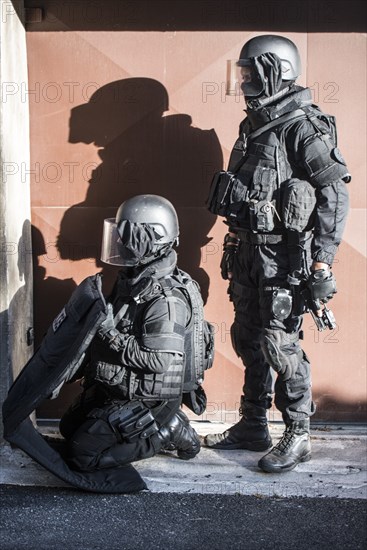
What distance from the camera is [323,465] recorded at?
536 cm

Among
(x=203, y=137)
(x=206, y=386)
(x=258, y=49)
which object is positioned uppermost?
(x=258, y=49)

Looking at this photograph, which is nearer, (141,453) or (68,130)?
(141,453)

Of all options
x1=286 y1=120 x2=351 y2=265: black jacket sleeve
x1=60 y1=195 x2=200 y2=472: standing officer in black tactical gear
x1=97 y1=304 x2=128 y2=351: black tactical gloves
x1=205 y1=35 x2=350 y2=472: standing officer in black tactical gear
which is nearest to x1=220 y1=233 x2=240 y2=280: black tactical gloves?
x1=205 y1=35 x2=350 y2=472: standing officer in black tactical gear

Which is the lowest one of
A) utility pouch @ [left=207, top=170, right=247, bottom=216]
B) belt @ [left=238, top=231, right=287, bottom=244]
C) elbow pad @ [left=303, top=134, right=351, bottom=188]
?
belt @ [left=238, top=231, right=287, bottom=244]

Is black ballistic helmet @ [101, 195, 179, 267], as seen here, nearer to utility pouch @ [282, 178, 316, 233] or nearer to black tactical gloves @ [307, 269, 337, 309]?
utility pouch @ [282, 178, 316, 233]

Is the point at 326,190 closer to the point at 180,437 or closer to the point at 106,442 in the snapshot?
the point at 180,437

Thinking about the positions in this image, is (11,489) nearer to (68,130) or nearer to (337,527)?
(337,527)

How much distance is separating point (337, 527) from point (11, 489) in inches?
68.8

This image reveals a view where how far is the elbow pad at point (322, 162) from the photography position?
4.87m

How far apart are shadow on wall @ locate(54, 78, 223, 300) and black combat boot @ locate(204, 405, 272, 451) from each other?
103cm

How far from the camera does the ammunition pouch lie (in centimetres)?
496

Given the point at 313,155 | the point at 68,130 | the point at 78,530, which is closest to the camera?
the point at 78,530

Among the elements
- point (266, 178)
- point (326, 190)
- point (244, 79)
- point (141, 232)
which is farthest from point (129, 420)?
point (244, 79)

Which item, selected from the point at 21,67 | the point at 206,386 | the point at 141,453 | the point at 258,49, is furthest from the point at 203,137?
the point at 141,453
